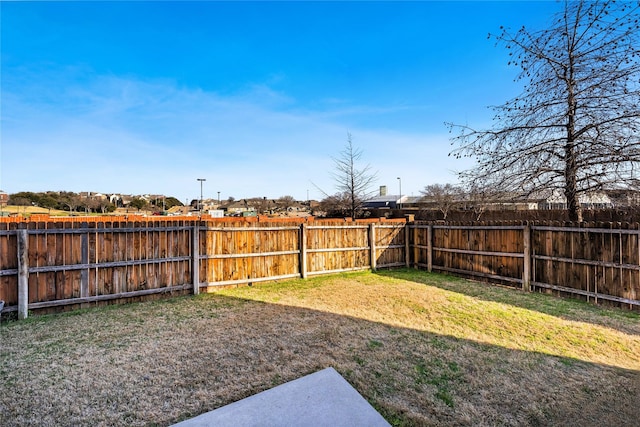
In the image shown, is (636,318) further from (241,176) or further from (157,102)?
(241,176)

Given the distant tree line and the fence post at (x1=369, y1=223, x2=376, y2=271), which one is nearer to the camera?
the fence post at (x1=369, y1=223, x2=376, y2=271)

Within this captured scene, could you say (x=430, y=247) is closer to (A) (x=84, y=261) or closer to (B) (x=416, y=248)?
(B) (x=416, y=248)

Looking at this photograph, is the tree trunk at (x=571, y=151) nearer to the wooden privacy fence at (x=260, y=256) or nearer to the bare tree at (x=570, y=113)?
the bare tree at (x=570, y=113)

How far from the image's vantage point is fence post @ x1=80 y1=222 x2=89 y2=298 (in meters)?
5.43

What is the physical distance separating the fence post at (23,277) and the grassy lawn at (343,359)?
0.70 ft

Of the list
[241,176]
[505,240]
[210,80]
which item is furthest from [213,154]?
[505,240]

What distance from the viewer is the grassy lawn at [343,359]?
250cm

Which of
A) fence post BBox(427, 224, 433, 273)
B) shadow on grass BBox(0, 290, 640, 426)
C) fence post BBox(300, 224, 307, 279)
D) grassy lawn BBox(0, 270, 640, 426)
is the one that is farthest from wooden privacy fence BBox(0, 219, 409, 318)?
fence post BBox(427, 224, 433, 273)

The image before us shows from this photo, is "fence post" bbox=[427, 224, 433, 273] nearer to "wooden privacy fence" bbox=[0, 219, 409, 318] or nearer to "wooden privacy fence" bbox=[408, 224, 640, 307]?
"wooden privacy fence" bbox=[408, 224, 640, 307]

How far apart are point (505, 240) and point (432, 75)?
5856 mm

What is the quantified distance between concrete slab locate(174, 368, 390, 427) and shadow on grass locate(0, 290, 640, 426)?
247 millimetres

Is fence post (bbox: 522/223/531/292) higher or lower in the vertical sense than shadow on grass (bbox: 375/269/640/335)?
higher

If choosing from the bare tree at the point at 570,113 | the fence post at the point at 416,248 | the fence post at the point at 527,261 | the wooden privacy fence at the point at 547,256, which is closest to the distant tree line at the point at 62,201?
the fence post at the point at 416,248

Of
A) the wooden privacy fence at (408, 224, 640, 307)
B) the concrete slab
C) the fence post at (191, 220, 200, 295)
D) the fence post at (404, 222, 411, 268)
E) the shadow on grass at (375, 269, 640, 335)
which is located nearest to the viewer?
the concrete slab
